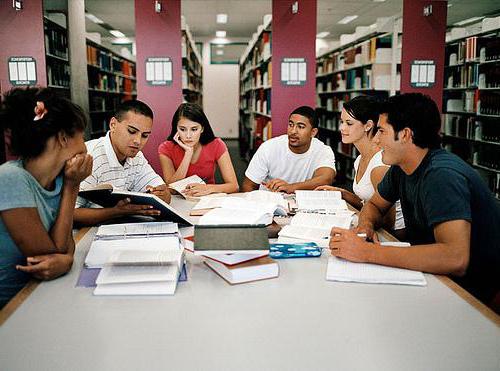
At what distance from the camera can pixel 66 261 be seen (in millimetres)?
1590

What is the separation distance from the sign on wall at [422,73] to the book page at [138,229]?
4.27 metres

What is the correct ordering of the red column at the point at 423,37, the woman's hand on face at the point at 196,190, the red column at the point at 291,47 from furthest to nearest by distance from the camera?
the red column at the point at 423,37 < the red column at the point at 291,47 < the woman's hand on face at the point at 196,190

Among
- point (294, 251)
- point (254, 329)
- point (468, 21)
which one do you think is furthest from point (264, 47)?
point (468, 21)

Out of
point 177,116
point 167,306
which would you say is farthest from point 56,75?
point 167,306

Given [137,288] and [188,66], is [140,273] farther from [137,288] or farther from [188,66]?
[188,66]

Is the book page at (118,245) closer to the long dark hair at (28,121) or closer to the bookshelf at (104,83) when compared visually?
the long dark hair at (28,121)

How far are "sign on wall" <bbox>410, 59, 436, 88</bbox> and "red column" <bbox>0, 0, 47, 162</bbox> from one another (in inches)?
155

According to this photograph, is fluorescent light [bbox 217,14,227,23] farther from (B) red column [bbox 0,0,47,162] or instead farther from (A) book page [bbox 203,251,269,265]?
(A) book page [bbox 203,251,269,265]

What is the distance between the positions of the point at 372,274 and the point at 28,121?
116 cm

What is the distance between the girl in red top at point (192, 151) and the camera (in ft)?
11.5

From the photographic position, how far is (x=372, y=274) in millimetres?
1557

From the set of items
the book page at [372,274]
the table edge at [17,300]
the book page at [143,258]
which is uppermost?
the book page at [143,258]

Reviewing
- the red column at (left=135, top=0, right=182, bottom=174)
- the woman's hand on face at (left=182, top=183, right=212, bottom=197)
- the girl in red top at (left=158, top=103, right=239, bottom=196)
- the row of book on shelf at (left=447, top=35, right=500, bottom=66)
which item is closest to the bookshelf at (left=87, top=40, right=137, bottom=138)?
the red column at (left=135, top=0, right=182, bottom=174)

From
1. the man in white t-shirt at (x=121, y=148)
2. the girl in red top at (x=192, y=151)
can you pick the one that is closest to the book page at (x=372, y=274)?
the man in white t-shirt at (x=121, y=148)
